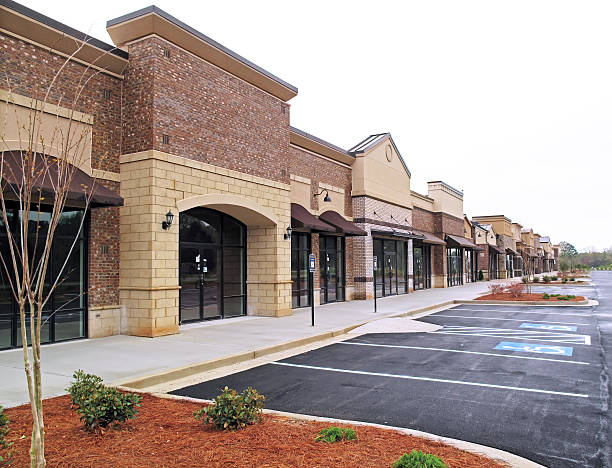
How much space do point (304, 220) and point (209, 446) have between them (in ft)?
44.3

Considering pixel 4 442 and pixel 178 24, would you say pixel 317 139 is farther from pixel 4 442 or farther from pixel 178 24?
pixel 4 442

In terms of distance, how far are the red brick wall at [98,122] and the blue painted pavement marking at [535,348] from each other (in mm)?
9499

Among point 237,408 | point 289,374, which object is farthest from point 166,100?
point 237,408

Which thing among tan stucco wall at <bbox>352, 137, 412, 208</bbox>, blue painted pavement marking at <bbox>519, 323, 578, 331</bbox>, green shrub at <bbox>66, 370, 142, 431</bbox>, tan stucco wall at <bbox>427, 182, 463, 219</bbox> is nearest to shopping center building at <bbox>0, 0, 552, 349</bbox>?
tan stucco wall at <bbox>352, 137, 412, 208</bbox>

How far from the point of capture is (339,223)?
20.8m

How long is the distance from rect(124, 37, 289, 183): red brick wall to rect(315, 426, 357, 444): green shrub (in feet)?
29.8

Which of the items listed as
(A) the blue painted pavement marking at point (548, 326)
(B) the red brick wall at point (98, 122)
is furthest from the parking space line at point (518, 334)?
(B) the red brick wall at point (98, 122)

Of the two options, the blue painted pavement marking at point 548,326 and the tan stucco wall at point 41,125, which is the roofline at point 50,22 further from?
A: the blue painted pavement marking at point 548,326

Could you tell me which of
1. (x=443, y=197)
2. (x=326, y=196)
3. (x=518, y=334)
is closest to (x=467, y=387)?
(x=518, y=334)

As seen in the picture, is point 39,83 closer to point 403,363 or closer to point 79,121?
point 79,121

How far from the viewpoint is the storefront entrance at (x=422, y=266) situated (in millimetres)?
32844

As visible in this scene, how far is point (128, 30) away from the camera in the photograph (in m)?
12.5

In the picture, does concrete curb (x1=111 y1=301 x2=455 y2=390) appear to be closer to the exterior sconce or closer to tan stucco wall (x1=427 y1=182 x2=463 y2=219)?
the exterior sconce

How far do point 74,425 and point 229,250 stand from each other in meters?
11.2
